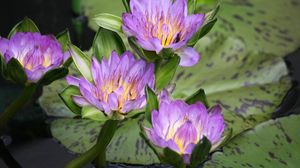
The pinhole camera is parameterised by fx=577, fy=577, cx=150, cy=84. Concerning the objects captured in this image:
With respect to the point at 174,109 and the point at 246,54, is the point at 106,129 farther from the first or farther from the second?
the point at 246,54

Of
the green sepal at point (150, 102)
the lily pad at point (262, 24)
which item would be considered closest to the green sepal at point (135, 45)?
the green sepal at point (150, 102)

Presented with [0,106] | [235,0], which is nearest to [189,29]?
[0,106]

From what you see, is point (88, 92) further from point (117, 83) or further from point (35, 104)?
point (35, 104)

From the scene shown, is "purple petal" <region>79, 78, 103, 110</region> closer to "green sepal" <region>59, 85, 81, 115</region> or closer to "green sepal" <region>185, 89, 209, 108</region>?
"green sepal" <region>59, 85, 81, 115</region>

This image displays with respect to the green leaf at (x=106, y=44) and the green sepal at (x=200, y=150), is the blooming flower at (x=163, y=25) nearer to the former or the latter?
the green leaf at (x=106, y=44)

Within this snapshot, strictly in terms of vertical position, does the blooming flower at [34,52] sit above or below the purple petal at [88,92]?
above

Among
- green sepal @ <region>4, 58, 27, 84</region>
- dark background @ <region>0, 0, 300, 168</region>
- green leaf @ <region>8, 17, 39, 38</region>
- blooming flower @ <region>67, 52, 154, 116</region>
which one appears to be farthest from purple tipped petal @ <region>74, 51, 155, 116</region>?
dark background @ <region>0, 0, 300, 168</region>

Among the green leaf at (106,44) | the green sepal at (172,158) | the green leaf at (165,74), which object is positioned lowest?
the green sepal at (172,158)
